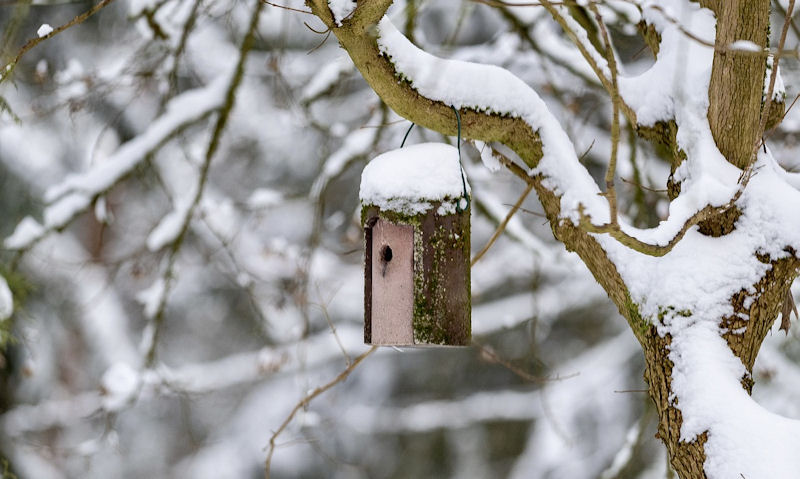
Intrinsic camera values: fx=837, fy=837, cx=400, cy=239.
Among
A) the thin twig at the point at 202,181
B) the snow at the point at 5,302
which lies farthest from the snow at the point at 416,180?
the snow at the point at 5,302

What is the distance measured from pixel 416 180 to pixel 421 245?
A: 165 mm

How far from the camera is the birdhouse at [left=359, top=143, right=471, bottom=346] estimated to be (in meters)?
2.10

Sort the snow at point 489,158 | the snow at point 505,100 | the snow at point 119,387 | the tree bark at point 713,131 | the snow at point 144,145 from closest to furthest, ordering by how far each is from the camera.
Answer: the tree bark at point 713,131 → the snow at point 505,100 → the snow at point 489,158 → the snow at point 144,145 → the snow at point 119,387

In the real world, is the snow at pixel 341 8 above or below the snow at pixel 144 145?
below

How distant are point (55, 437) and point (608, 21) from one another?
239 inches

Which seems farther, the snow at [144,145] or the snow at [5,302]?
the snow at [144,145]

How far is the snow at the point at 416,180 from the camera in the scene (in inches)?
83.4

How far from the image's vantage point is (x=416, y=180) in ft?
6.97

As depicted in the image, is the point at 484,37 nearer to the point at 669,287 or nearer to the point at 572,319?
the point at 572,319

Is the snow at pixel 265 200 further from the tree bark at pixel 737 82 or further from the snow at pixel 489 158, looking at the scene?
the tree bark at pixel 737 82

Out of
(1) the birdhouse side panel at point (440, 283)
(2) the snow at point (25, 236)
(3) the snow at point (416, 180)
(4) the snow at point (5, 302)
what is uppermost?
(2) the snow at point (25, 236)

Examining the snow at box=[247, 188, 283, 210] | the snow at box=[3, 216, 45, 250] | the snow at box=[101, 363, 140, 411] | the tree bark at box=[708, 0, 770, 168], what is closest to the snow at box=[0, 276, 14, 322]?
the snow at box=[3, 216, 45, 250]

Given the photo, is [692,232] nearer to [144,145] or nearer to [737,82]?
[737,82]

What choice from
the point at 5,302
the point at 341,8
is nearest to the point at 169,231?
the point at 5,302
